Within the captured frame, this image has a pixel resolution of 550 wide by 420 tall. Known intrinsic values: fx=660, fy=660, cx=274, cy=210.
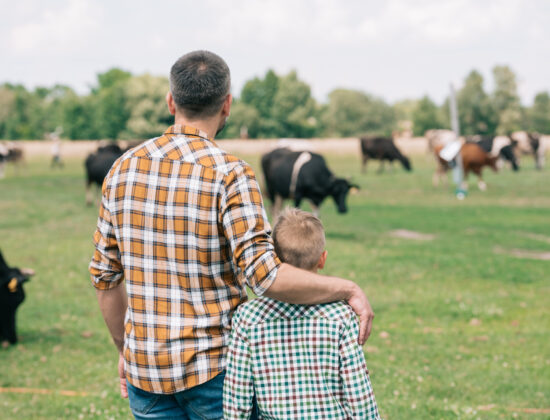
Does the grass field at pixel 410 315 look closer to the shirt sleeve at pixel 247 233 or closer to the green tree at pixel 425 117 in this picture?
the shirt sleeve at pixel 247 233

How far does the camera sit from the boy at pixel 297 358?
2609 millimetres

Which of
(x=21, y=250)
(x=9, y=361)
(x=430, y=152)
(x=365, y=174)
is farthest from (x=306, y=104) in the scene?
(x=9, y=361)

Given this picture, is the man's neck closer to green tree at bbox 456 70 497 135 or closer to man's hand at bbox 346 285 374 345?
man's hand at bbox 346 285 374 345

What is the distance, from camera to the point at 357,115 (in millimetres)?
120375

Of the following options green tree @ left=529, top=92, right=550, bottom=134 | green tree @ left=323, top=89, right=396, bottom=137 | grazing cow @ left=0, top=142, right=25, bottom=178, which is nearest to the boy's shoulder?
grazing cow @ left=0, top=142, right=25, bottom=178

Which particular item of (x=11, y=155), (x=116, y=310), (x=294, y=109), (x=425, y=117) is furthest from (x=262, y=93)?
(x=116, y=310)

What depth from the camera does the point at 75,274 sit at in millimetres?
11938

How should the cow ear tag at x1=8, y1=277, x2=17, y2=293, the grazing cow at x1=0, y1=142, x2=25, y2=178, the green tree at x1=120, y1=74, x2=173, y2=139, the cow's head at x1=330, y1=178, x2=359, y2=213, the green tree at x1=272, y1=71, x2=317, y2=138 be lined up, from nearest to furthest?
the cow ear tag at x1=8, y1=277, x2=17, y2=293 → the cow's head at x1=330, y1=178, x2=359, y2=213 → the grazing cow at x1=0, y1=142, x2=25, y2=178 → the green tree at x1=120, y1=74, x2=173, y2=139 → the green tree at x1=272, y1=71, x2=317, y2=138

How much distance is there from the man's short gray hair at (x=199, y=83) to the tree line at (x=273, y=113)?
7319cm

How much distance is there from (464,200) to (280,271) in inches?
864

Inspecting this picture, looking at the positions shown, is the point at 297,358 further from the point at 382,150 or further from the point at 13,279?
the point at 382,150

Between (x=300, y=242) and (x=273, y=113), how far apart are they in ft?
310

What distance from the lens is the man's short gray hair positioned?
98.6 inches

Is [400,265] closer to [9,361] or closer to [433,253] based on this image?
[433,253]
